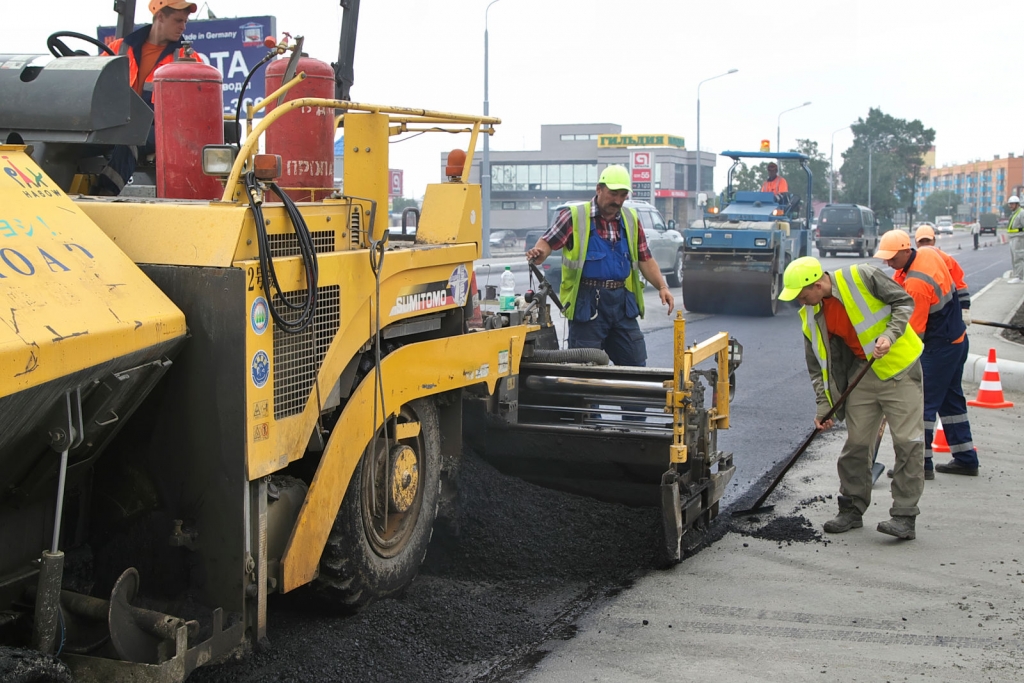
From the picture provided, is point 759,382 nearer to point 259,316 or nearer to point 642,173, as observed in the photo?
point 259,316

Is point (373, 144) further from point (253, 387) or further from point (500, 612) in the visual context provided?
point (500, 612)

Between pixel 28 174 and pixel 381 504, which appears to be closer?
pixel 28 174

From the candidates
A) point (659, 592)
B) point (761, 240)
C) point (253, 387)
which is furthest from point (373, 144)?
point (761, 240)

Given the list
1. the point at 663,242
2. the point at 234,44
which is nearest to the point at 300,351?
the point at 234,44

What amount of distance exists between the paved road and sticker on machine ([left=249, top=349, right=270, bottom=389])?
3.72 m

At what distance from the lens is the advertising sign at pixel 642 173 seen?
54.3 m

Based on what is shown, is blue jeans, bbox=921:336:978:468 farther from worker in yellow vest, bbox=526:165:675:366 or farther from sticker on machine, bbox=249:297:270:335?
sticker on machine, bbox=249:297:270:335

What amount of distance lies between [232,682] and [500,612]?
116cm

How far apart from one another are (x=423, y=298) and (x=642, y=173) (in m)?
52.7

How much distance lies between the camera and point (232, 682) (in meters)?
3.38

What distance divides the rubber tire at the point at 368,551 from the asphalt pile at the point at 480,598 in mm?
98

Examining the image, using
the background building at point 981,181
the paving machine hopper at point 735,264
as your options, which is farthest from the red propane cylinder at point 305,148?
the background building at point 981,181

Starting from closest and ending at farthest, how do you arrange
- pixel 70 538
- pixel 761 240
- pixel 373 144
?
1. pixel 70 538
2. pixel 373 144
3. pixel 761 240

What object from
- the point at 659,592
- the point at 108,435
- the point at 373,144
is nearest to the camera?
the point at 108,435
